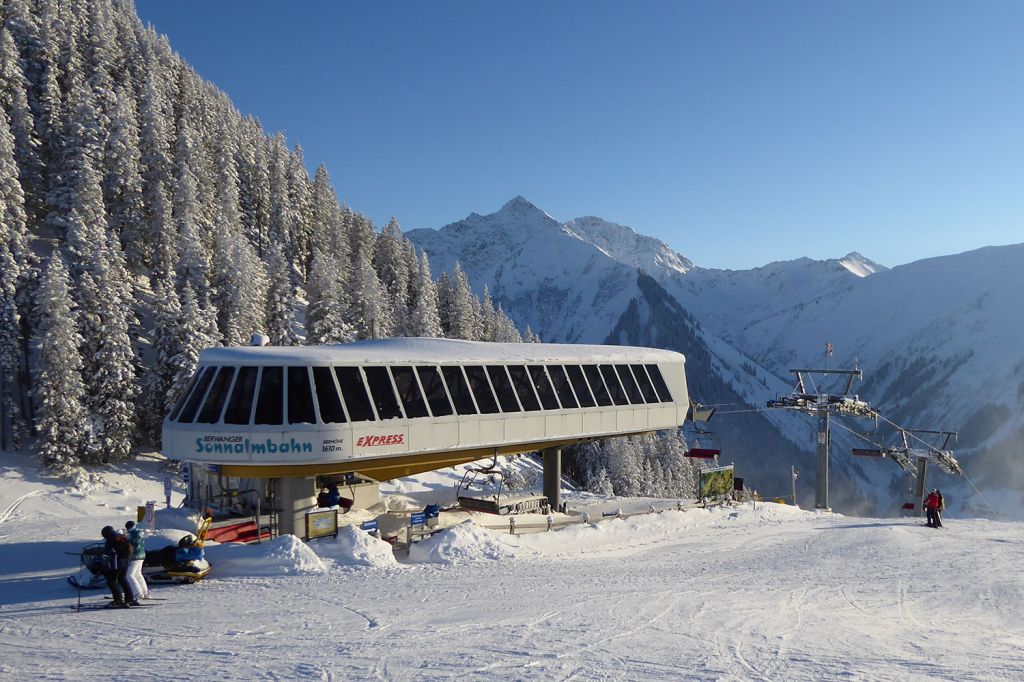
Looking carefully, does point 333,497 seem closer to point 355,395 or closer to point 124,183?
point 355,395

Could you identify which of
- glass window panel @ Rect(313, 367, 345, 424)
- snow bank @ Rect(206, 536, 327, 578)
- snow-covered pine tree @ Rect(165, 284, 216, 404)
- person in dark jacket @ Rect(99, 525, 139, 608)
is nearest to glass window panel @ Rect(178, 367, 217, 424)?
glass window panel @ Rect(313, 367, 345, 424)

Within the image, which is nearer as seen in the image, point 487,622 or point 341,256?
point 487,622

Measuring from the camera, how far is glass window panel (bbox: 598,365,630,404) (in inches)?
1003

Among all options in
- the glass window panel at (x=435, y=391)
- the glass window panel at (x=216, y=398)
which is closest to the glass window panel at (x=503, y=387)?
the glass window panel at (x=435, y=391)

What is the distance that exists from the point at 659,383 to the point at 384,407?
12760 mm

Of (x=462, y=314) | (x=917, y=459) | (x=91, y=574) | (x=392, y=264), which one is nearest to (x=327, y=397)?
(x=91, y=574)

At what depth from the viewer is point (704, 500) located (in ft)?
93.8

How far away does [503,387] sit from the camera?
22125mm

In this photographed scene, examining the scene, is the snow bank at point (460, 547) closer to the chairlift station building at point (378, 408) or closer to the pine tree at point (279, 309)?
the chairlift station building at point (378, 408)

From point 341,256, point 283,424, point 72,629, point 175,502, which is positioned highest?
point 341,256

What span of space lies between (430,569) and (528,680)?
7.41m

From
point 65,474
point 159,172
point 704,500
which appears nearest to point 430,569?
point 704,500

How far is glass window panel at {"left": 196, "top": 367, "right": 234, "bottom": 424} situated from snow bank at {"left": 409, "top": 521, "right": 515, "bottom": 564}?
20.3 ft

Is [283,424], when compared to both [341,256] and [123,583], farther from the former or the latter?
[341,256]
